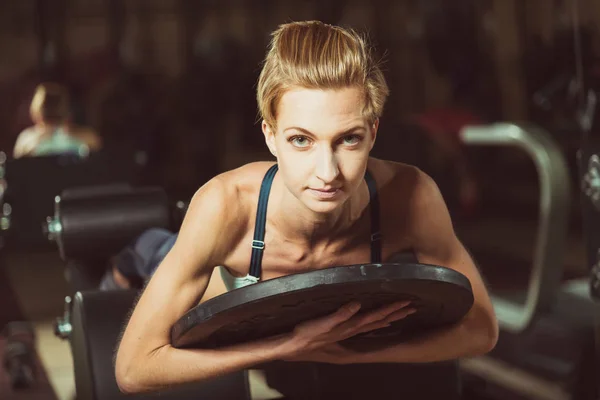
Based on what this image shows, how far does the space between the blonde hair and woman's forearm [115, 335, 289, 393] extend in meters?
0.39

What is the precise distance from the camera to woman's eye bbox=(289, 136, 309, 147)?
902 millimetres

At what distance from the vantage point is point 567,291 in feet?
6.77

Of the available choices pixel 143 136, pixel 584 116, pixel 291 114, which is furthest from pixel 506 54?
pixel 291 114

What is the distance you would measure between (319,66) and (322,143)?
8 cm

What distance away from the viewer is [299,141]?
0.91 m

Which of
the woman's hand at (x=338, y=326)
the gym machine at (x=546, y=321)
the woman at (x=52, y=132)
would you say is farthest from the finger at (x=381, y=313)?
the gym machine at (x=546, y=321)

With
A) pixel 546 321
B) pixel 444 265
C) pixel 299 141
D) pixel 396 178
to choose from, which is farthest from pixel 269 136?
pixel 546 321

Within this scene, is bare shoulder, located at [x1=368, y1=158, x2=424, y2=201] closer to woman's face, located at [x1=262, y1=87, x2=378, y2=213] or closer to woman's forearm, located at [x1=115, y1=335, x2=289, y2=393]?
woman's face, located at [x1=262, y1=87, x2=378, y2=213]

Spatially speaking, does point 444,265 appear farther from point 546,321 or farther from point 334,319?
point 546,321

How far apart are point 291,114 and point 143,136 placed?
403 millimetres

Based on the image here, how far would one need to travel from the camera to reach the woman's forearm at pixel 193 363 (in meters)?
0.94

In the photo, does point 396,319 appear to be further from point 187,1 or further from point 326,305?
point 187,1

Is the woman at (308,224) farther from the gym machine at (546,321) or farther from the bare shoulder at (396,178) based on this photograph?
the gym machine at (546,321)

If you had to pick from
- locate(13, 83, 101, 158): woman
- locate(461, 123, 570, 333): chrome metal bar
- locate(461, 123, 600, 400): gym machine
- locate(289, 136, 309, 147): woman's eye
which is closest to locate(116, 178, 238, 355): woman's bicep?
locate(289, 136, 309, 147): woman's eye
